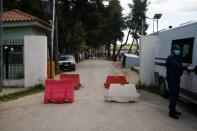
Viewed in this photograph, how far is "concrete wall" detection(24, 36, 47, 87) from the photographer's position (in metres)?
22.3

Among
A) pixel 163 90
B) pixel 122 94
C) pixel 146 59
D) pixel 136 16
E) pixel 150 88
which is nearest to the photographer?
pixel 122 94

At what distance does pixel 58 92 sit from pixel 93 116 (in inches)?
133

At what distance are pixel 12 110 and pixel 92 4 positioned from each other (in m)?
43.9

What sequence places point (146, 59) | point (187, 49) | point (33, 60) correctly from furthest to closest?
1. point (33, 60)
2. point (146, 59)
3. point (187, 49)

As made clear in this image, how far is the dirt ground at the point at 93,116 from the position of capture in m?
10.9

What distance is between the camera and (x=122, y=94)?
52.4 feet

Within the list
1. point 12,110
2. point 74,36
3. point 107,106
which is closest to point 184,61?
point 107,106

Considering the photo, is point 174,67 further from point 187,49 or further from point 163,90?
point 163,90

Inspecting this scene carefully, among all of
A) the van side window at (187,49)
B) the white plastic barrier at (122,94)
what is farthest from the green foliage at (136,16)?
the van side window at (187,49)

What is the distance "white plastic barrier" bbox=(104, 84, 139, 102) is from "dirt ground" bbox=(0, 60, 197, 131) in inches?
12.3

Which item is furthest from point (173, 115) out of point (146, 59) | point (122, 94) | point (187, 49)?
point (146, 59)

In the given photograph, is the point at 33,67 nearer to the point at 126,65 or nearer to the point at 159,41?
the point at 159,41

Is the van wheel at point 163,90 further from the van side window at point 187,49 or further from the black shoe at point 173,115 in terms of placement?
the black shoe at point 173,115

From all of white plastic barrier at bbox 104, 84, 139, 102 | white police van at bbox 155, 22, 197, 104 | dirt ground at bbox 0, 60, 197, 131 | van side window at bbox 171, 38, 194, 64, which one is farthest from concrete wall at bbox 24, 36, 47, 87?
van side window at bbox 171, 38, 194, 64
